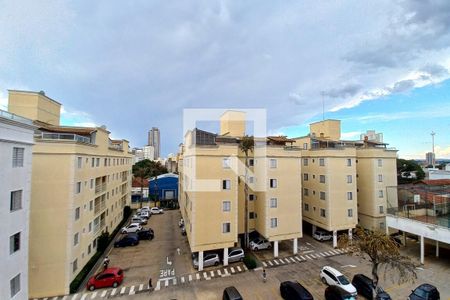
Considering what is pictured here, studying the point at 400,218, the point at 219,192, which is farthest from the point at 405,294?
the point at 219,192

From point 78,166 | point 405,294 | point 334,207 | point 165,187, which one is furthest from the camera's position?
point 165,187

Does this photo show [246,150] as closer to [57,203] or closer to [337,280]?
[337,280]

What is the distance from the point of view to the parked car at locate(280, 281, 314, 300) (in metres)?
16.8

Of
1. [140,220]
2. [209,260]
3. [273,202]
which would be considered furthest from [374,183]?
[140,220]

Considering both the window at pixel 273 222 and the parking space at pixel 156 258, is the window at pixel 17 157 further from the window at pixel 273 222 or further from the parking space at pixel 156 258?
the window at pixel 273 222

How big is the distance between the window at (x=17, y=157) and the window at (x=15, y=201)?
1592 millimetres

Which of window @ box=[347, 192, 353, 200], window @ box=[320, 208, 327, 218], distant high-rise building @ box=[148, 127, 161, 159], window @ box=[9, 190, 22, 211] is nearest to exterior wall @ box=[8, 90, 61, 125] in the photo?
window @ box=[9, 190, 22, 211]

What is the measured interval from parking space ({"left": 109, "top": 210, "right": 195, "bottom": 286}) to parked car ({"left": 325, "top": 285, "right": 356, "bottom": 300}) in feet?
41.6

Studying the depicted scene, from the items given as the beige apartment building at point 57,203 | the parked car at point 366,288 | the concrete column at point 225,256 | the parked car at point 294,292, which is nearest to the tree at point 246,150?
the concrete column at point 225,256

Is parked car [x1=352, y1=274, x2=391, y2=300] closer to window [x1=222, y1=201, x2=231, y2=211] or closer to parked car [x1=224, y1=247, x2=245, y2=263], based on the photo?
parked car [x1=224, y1=247, x2=245, y2=263]

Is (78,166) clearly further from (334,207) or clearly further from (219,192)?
(334,207)

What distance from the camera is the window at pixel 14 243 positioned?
1266 cm

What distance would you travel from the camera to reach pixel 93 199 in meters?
25.7

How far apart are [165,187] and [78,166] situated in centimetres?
4241
